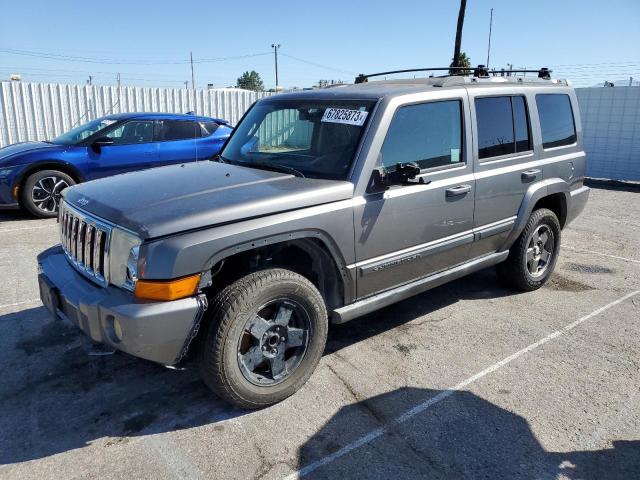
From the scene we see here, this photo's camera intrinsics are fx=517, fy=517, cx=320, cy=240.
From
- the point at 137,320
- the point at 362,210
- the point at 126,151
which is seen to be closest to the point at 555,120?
the point at 362,210

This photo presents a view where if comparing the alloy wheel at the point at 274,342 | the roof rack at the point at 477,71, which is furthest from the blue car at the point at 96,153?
the alloy wheel at the point at 274,342

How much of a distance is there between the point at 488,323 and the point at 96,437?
3.13m

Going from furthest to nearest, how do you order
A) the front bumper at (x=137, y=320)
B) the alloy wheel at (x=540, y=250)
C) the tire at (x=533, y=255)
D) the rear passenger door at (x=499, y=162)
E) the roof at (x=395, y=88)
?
1. the alloy wheel at (x=540, y=250)
2. the tire at (x=533, y=255)
3. the rear passenger door at (x=499, y=162)
4. the roof at (x=395, y=88)
5. the front bumper at (x=137, y=320)

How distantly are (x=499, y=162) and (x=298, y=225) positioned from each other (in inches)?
85.9

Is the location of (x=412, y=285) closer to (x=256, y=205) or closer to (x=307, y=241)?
(x=307, y=241)

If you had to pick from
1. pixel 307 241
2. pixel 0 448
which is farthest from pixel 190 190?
pixel 0 448

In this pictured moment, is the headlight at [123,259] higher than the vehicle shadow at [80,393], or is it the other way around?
the headlight at [123,259]

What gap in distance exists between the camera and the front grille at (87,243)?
2.93 meters

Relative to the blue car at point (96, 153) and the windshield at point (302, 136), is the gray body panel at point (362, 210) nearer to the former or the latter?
the windshield at point (302, 136)

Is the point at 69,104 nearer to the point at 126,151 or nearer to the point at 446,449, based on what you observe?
the point at 126,151

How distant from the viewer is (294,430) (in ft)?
9.74

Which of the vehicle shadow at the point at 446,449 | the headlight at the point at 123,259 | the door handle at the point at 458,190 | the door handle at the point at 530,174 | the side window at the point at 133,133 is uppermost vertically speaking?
the side window at the point at 133,133

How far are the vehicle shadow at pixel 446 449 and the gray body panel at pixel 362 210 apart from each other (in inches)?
30.6

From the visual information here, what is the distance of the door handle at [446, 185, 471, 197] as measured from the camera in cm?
393
